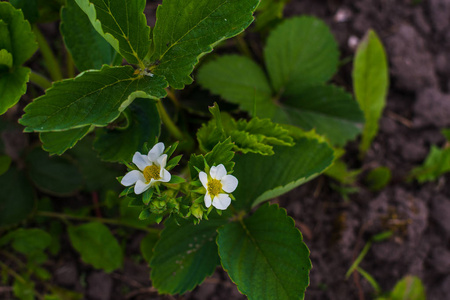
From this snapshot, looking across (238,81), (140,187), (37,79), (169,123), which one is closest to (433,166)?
(238,81)

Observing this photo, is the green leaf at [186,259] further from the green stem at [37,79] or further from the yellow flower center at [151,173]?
the green stem at [37,79]

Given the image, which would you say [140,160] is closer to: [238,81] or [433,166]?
[238,81]

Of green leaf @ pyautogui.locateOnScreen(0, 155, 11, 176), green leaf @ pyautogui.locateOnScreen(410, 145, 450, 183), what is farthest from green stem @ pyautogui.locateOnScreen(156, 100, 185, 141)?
green leaf @ pyautogui.locateOnScreen(410, 145, 450, 183)

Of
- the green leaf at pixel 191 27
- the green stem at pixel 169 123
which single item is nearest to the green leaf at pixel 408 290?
the green stem at pixel 169 123

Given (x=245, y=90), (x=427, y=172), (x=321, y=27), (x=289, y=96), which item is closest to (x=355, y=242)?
(x=427, y=172)

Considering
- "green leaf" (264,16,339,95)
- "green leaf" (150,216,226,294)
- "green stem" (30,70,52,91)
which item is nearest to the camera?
"green leaf" (150,216,226,294)

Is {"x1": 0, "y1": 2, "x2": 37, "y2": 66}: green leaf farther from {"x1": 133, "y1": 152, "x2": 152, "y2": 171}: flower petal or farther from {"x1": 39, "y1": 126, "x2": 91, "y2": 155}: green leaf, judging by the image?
{"x1": 133, "y1": 152, "x2": 152, "y2": 171}: flower petal
